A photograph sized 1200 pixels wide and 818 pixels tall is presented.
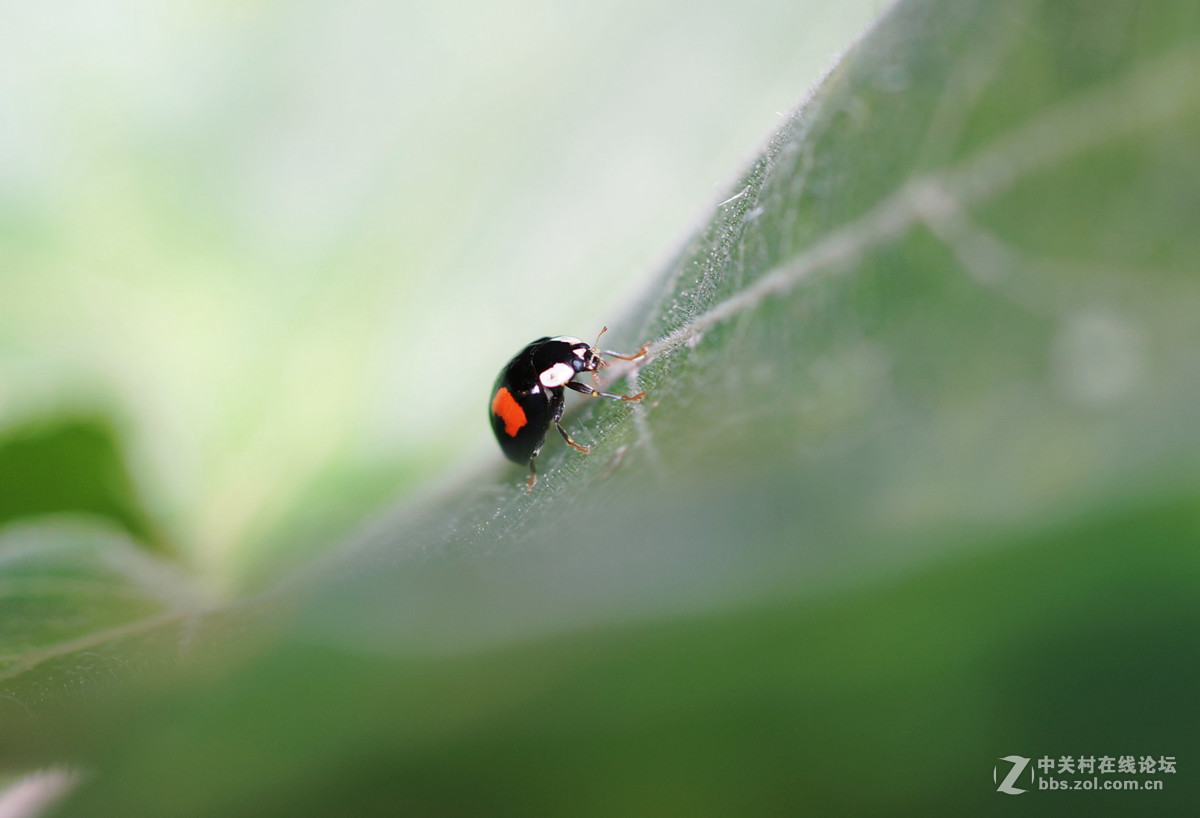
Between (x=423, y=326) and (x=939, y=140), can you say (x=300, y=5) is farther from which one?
(x=939, y=140)

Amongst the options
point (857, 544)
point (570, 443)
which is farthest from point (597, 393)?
point (857, 544)

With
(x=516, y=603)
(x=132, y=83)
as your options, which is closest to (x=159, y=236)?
(x=132, y=83)

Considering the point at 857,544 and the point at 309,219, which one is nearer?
the point at 857,544

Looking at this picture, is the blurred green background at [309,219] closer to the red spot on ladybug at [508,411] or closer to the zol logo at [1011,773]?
the red spot on ladybug at [508,411]

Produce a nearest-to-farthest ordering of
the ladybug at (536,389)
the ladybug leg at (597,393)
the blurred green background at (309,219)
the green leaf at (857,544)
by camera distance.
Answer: the green leaf at (857,544), the ladybug leg at (597,393), the ladybug at (536,389), the blurred green background at (309,219)

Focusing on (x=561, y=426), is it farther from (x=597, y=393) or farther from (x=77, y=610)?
(x=77, y=610)

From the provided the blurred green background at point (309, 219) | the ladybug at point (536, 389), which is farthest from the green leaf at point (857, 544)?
the blurred green background at point (309, 219)

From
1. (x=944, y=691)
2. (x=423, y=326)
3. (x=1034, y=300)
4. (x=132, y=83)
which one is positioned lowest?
(x=944, y=691)
